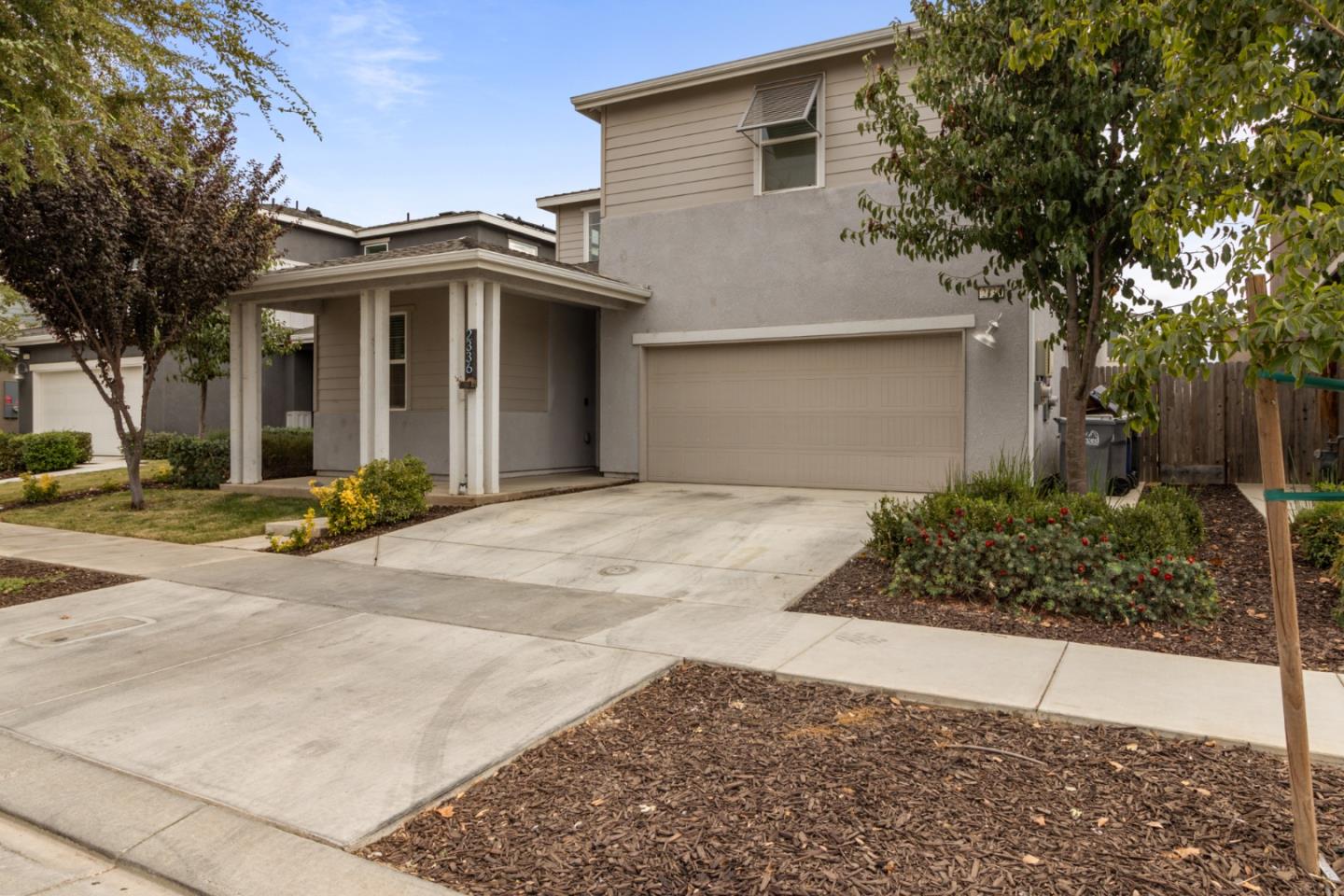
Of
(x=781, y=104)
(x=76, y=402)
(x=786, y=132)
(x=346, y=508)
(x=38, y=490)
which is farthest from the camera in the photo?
→ (x=76, y=402)

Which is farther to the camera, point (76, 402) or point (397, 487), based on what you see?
point (76, 402)

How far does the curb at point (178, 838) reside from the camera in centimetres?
275

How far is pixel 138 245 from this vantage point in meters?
11.0

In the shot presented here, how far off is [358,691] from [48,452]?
17918 millimetres

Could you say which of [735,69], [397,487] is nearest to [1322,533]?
[397,487]

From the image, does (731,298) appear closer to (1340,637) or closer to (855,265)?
(855,265)

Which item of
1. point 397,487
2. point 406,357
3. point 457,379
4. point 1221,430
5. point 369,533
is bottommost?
point 369,533

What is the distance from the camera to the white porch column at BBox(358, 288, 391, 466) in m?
11.4

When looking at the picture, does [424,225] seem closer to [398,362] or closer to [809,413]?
[398,362]

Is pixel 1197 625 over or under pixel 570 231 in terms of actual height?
under

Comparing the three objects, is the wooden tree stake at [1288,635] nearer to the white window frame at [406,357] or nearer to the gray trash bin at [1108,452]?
the gray trash bin at [1108,452]

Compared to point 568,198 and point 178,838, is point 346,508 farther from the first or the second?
point 568,198

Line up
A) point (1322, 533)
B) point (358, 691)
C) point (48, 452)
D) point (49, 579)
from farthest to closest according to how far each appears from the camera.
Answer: point (48, 452) → point (49, 579) → point (1322, 533) → point (358, 691)

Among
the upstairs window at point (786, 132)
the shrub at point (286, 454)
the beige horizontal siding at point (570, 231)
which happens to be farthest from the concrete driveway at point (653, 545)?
the beige horizontal siding at point (570, 231)
